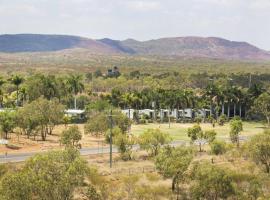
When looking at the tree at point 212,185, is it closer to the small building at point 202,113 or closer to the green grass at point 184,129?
the green grass at point 184,129

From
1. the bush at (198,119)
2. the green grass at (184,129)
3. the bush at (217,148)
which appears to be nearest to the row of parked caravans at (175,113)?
the bush at (198,119)

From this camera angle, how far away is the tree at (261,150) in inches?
2389

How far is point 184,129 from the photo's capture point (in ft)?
362

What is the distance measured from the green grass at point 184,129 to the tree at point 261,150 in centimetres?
3091

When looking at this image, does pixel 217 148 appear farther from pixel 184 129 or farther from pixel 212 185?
pixel 184 129

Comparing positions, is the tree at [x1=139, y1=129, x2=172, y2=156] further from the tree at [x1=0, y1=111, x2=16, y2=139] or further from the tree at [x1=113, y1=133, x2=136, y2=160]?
the tree at [x1=0, y1=111, x2=16, y2=139]

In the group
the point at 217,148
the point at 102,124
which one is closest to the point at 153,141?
the point at 217,148

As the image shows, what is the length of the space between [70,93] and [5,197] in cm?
10796

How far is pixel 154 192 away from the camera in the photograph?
52344 mm

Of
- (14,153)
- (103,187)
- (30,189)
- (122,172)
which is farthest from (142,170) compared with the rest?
(30,189)

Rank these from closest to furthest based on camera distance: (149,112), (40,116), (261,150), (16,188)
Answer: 1. (16,188)
2. (261,150)
3. (40,116)
4. (149,112)

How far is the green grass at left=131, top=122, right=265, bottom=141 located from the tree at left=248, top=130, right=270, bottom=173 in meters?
30.9

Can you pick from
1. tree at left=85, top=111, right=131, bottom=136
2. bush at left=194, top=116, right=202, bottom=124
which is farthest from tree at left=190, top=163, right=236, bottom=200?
bush at left=194, top=116, right=202, bottom=124

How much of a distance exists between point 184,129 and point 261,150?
1952 inches
